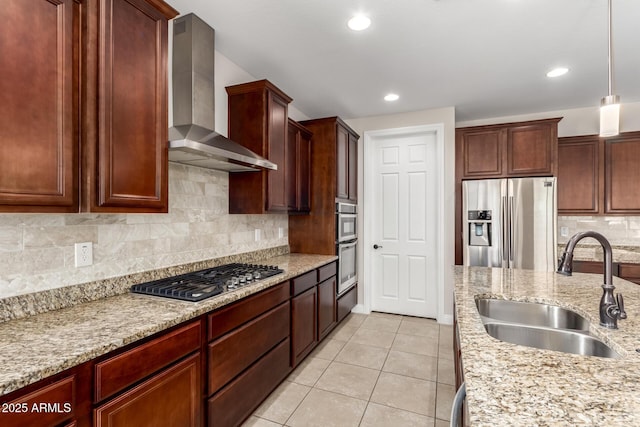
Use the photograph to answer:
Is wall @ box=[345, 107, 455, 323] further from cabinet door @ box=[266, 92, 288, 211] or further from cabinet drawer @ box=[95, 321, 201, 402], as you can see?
cabinet drawer @ box=[95, 321, 201, 402]

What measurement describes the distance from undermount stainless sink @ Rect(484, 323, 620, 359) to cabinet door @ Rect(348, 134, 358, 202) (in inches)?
104

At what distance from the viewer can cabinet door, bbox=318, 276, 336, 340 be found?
306 centimetres

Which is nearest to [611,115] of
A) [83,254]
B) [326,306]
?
[326,306]

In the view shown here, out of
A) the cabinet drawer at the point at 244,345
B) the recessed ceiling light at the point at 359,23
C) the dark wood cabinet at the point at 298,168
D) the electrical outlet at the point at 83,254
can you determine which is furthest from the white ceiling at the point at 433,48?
the cabinet drawer at the point at 244,345

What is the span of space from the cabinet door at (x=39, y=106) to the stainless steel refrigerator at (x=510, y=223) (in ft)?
11.9

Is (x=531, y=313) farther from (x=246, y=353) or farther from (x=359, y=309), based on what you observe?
(x=359, y=309)

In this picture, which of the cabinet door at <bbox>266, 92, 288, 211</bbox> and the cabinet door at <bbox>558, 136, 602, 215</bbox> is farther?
the cabinet door at <bbox>558, 136, 602, 215</bbox>

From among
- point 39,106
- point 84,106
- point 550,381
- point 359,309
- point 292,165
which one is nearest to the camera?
point 550,381

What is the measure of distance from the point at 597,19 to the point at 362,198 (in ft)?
9.00

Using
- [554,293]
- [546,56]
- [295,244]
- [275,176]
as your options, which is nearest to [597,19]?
[546,56]

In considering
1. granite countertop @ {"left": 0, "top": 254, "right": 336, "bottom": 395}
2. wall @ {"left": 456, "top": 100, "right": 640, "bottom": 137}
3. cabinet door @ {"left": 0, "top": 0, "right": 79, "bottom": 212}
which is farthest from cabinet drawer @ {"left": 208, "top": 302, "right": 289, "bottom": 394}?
wall @ {"left": 456, "top": 100, "right": 640, "bottom": 137}

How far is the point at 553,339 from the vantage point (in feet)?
4.48

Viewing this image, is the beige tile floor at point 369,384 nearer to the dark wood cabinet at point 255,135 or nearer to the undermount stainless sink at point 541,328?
the undermount stainless sink at point 541,328

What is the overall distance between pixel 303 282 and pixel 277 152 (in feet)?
3.86
